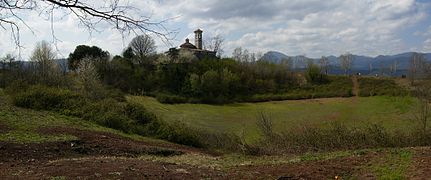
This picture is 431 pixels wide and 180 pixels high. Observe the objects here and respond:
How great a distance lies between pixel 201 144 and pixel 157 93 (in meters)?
49.2

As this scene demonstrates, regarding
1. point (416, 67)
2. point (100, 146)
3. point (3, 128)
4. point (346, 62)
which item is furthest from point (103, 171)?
point (346, 62)

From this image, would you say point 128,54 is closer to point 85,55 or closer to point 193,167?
point 85,55

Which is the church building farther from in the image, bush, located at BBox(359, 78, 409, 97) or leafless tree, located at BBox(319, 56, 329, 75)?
bush, located at BBox(359, 78, 409, 97)

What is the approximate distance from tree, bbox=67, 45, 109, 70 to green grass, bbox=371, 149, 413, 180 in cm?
6011

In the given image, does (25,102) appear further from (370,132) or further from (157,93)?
(157,93)

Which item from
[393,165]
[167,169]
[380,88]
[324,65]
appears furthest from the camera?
[324,65]

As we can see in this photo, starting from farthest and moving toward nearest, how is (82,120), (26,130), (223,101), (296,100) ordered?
1. (296,100)
2. (223,101)
3. (82,120)
4. (26,130)

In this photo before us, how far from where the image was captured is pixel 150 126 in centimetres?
3033

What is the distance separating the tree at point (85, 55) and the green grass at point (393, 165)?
197 ft

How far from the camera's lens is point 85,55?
235 feet

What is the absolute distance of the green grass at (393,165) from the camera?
30.3 ft

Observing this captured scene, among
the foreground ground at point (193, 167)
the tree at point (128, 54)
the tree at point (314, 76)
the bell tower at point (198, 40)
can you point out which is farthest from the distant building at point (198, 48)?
the foreground ground at point (193, 167)

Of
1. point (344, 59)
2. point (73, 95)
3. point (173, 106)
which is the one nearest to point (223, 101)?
point (173, 106)

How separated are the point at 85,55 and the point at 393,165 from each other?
66.6m
